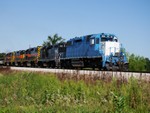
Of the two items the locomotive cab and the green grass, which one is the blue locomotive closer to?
the locomotive cab

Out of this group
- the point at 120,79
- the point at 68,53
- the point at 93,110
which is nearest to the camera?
the point at 93,110

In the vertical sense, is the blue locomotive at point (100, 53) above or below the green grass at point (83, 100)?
above

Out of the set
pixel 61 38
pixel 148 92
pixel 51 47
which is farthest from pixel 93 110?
pixel 61 38

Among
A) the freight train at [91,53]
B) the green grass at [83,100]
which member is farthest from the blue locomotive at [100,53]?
the green grass at [83,100]

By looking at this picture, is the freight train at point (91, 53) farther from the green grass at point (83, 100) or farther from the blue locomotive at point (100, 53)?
the green grass at point (83, 100)

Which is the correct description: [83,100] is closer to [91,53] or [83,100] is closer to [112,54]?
[112,54]

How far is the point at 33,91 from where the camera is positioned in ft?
42.4

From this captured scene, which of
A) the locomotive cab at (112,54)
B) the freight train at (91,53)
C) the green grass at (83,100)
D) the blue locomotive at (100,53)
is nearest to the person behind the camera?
the green grass at (83,100)

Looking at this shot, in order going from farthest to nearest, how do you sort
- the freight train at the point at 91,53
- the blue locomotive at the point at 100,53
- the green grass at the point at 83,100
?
1. the freight train at the point at 91,53
2. the blue locomotive at the point at 100,53
3. the green grass at the point at 83,100

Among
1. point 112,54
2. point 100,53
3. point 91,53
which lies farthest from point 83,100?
point 91,53

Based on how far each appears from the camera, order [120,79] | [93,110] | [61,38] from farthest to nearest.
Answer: [61,38] → [120,79] → [93,110]

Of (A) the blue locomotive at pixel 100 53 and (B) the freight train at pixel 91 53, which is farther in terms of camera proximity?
(B) the freight train at pixel 91 53

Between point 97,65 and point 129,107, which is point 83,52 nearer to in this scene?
point 97,65

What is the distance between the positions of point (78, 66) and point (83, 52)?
179 cm
